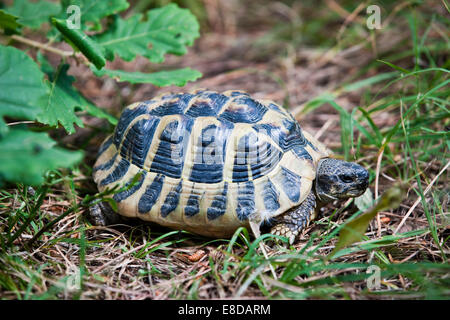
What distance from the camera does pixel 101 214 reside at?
2.62 metres

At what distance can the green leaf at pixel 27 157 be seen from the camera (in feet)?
4.47

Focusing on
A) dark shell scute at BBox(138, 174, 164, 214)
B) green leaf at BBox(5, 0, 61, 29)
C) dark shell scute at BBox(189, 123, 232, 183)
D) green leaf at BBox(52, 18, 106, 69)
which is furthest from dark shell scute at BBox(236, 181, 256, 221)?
green leaf at BBox(5, 0, 61, 29)

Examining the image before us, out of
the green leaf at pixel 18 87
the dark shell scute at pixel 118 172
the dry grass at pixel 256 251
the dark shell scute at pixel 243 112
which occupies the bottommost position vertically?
the dry grass at pixel 256 251

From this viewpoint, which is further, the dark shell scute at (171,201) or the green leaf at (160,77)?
the green leaf at (160,77)

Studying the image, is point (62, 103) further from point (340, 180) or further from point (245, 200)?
point (340, 180)

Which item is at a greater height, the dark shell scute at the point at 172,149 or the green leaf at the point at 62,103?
the green leaf at the point at 62,103

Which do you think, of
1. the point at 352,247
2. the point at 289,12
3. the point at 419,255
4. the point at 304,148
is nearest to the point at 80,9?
the point at 304,148

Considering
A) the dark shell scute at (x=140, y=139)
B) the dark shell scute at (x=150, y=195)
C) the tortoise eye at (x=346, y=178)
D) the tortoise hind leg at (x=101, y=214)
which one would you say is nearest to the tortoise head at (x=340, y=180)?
the tortoise eye at (x=346, y=178)

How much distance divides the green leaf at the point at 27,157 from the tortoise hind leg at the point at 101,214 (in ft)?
3.37

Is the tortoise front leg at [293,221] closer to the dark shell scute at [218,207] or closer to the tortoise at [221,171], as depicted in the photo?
the tortoise at [221,171]

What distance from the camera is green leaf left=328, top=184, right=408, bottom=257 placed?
1.75 metres

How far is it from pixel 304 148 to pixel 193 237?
3.49ft

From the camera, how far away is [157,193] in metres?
2.46

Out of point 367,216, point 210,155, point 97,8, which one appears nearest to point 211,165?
point 210,155
